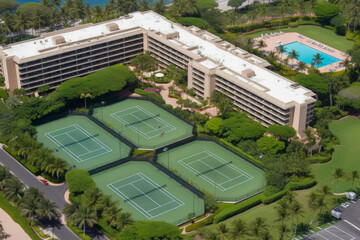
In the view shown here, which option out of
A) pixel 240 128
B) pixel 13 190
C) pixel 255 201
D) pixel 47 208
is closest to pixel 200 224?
pixel 255 201

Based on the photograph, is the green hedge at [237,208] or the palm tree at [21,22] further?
the palm tree at [21,22]

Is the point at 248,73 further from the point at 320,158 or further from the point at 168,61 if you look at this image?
the point at 320,158

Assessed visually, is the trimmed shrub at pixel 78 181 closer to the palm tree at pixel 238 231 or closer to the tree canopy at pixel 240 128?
the palm tree at pixel 238 231

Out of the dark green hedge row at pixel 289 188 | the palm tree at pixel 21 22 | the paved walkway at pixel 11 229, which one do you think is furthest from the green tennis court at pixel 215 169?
the palm tree at pixel 21 22

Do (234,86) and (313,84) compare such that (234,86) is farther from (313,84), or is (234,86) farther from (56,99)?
(56,99)

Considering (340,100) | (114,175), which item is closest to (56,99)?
(114,175)
